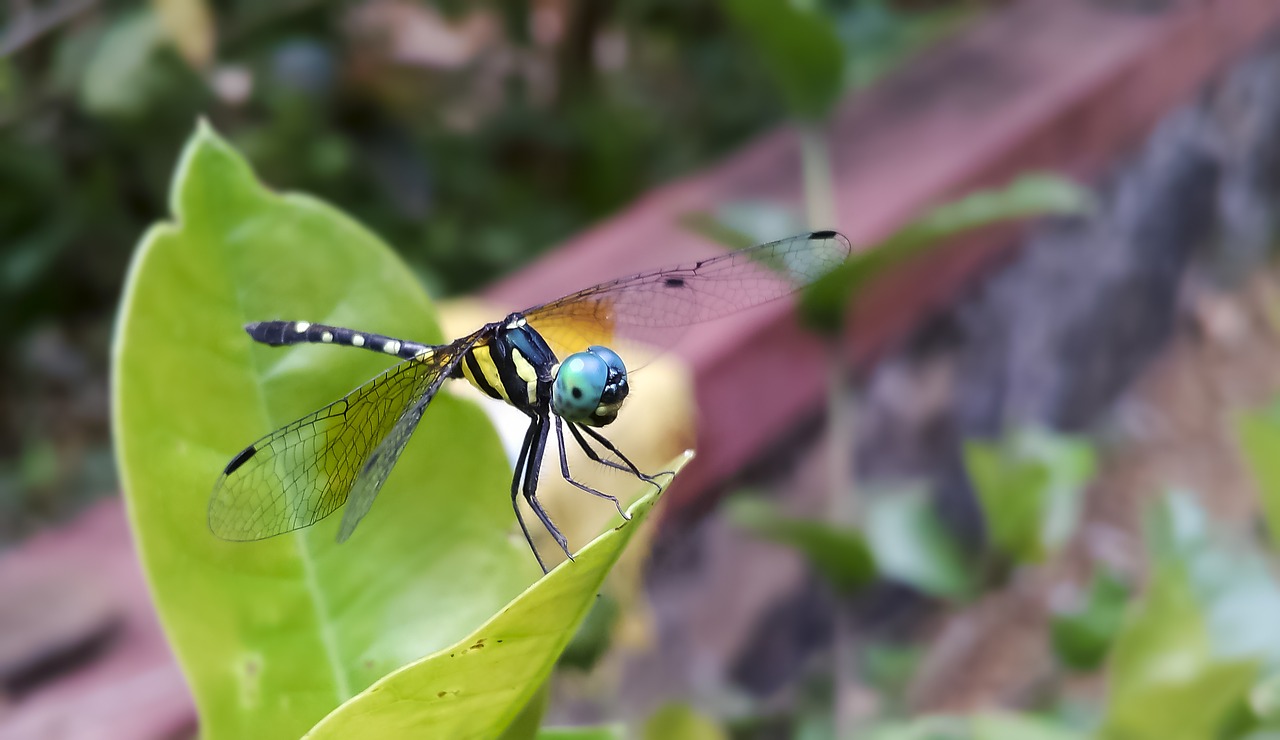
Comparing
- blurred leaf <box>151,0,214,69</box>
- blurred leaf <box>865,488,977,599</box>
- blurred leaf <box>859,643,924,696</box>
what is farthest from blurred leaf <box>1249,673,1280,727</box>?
blurred leaf <box>151,0,214,69</box>

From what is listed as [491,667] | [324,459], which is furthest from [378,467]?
[491,667]

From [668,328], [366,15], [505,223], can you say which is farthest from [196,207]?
[366,15]

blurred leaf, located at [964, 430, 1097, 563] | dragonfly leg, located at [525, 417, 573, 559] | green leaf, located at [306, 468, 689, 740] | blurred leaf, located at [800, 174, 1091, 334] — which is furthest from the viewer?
blurred leaf, located at [964, 430, 1097, 563]

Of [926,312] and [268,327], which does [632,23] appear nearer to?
[926,312]

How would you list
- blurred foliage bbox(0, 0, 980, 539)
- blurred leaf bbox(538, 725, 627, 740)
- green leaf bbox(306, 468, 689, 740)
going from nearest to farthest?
green leaf bbox(306, 468, 689, 740) → blurred leaf bbox(538, 725, 627, 740) → blurred foliage bbox(0, 0, 980, 539)

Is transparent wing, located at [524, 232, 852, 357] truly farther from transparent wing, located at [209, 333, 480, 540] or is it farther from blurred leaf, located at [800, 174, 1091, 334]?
transparent wing, located at [209, 333, 480, 540]

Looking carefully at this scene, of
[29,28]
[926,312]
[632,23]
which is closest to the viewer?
[29,28]

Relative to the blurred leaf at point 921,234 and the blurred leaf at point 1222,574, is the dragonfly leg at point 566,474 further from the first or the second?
the blurred leaf at point 1222,574
